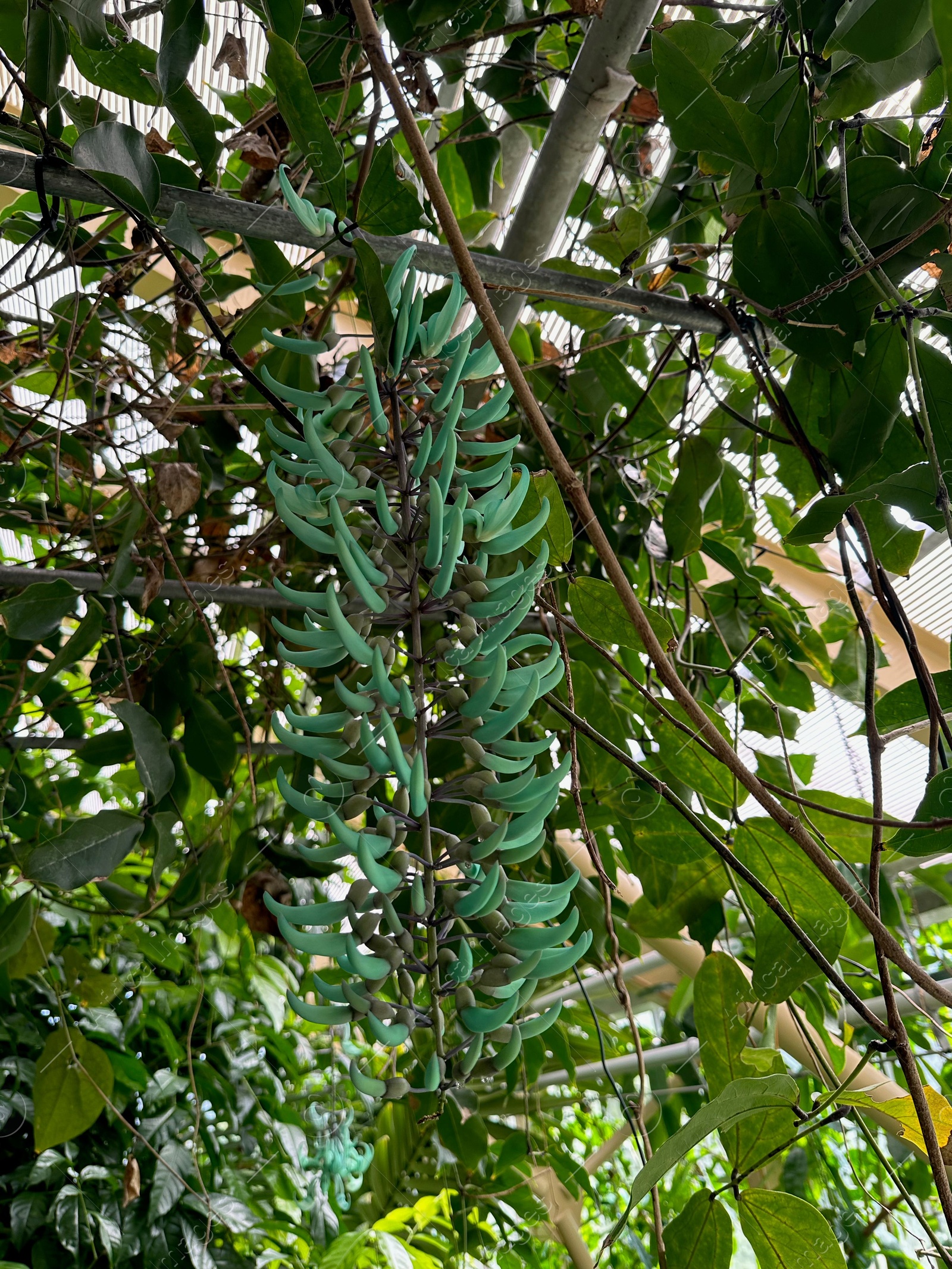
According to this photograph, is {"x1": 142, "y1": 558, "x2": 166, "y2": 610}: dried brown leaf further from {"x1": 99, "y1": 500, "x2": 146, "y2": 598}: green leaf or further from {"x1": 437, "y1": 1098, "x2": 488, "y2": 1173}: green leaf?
{"x1": 437, "y1": 1098, "x2": 488, "y2": 1173}: green leaf

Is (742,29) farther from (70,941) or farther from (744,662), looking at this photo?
(70,941)

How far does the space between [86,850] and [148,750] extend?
72mm

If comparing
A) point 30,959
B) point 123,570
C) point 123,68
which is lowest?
point 30,959

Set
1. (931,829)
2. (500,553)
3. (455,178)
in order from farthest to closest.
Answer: (455,178), (931,829), (500,553)

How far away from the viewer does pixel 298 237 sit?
47 centimetres

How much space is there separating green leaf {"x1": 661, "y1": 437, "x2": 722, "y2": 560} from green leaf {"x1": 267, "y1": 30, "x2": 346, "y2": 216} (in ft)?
1.19

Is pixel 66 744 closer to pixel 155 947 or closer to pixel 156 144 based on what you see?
pixel 155 947

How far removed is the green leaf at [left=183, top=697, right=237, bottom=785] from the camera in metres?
0.79

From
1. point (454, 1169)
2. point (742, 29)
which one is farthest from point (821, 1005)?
point (454, 1169)

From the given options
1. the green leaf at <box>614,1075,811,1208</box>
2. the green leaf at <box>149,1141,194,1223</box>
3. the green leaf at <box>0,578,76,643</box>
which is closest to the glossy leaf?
the green leaf at <box>614,1075,811,1208</box>

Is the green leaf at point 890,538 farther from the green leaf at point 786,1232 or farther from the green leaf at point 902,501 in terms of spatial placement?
the green leaf at point 786,1232

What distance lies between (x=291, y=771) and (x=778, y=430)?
52cm

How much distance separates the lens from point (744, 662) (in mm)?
1015

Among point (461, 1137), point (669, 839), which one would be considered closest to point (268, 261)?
point (669, 839)
